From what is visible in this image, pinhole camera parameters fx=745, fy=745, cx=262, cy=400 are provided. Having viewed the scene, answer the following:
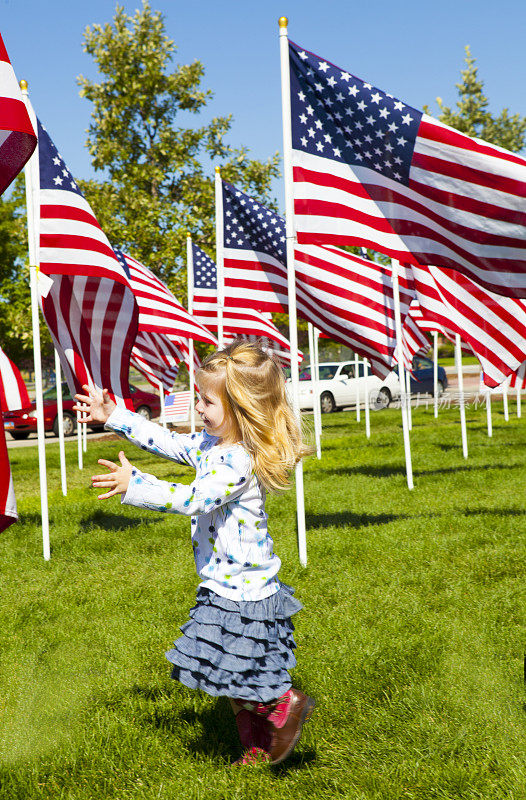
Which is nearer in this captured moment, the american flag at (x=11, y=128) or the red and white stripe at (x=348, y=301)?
the american flag at (x=11, y=128)

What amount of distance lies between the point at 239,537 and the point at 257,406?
1.73 ft

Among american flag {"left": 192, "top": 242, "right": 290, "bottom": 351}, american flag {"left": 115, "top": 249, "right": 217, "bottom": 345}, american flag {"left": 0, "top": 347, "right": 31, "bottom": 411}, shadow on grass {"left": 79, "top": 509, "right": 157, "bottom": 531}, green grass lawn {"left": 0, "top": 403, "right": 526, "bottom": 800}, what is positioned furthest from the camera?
american flag {"left": 192, "top": 242, "right": 290, "bottom": 351}

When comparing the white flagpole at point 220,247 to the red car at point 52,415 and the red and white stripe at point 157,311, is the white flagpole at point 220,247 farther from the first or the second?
the red car at point 52,415

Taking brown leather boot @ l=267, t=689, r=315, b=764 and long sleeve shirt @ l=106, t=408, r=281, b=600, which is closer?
long sleeve shirt @ l=106, t=408, r=281, b=600

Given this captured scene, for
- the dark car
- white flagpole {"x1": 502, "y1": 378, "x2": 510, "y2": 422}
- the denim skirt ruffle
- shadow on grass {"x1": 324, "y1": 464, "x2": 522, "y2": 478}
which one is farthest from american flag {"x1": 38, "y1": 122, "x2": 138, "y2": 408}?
the dark car

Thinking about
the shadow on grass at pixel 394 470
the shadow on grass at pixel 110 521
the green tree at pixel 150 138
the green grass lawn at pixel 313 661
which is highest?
the green tree at pixel 150 138

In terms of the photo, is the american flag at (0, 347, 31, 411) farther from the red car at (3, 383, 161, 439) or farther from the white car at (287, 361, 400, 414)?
the white car at (287, 361, 400, 414)

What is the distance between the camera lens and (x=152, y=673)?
4043 millimetres

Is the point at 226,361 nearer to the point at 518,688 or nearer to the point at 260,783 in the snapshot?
the point at 260,783

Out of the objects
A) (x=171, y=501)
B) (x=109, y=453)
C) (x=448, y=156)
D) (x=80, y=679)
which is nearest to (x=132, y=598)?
(x=80, y=679)

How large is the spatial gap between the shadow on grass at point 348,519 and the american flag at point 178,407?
8560 millimetres

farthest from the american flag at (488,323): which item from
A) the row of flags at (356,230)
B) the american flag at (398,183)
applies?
the american flag at (398,183)

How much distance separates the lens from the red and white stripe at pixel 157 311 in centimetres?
928

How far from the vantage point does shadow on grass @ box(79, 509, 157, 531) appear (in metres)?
7.73
